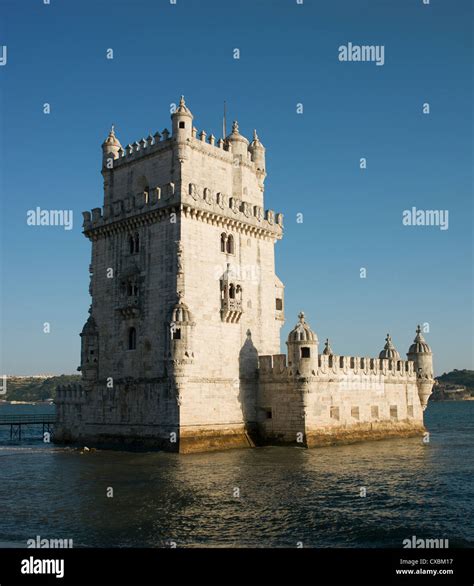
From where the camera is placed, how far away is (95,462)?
3881 centimetres

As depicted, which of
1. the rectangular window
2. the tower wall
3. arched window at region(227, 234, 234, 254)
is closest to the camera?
the tower wall

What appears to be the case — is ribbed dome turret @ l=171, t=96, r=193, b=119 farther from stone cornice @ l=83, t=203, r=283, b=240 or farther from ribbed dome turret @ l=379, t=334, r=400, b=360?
ribbed dome turret @ l=379, t=334, r=400, b=360

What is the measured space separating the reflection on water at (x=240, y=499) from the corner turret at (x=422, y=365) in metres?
16.8

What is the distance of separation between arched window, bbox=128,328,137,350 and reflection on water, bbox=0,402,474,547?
23.6 ft

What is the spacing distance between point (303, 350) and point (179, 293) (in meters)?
9.41

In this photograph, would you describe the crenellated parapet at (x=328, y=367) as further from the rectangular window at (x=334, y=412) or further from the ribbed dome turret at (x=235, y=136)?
the ribbed dome turret at (x=235, y=136)

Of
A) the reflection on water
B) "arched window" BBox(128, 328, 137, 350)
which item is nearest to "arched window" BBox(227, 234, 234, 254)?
"arched window" BBox(128, 328, 137, 350)

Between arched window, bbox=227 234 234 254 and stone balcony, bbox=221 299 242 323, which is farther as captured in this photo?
arched window, bbox=227 234 234 254

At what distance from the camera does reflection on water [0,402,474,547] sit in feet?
69.4

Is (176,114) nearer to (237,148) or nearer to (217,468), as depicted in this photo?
(237,148)

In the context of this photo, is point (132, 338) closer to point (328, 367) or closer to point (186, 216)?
point (186, 216)

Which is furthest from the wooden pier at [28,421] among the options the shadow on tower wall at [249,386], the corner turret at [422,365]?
the corner turret at [422,365]

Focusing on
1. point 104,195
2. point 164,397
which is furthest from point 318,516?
point 104,195
